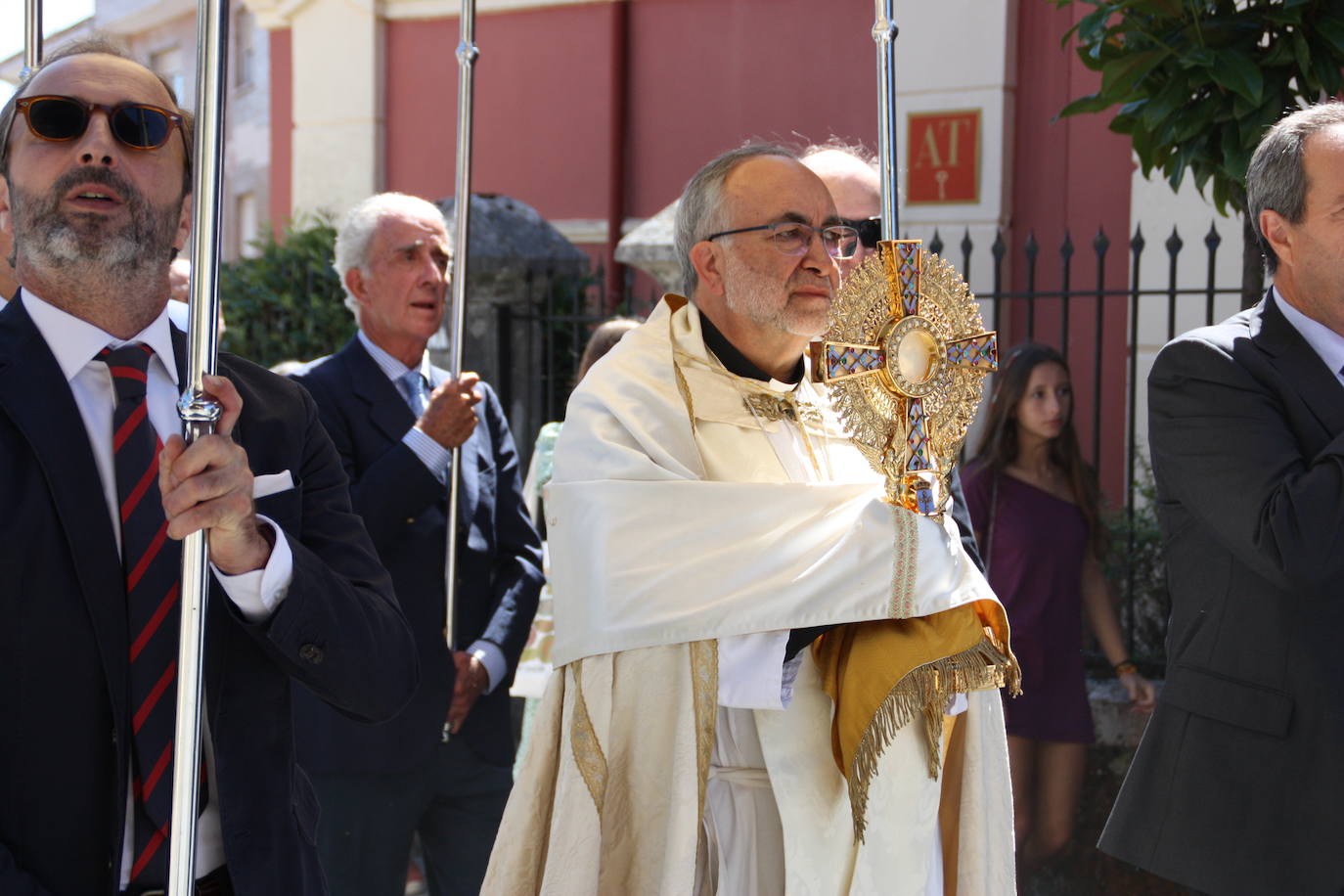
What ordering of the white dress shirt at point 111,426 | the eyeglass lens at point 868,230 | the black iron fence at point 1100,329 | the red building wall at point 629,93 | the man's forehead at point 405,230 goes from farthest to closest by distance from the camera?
the red building wall at point 629,93
the black iron fence at point 1100,329
the man's forehead at point 405,230
the eyeglass lens at point 868,230
the white dress shirt at point 111,426

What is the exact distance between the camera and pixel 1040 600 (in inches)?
195

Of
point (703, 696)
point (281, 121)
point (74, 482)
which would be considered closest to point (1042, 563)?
point (703, 696)

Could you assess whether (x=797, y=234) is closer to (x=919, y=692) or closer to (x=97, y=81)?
(x=919, y=692)

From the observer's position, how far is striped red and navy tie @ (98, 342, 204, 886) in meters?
2.06

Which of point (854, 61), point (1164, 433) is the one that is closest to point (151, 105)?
point (1164, 433)

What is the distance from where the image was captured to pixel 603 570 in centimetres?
287

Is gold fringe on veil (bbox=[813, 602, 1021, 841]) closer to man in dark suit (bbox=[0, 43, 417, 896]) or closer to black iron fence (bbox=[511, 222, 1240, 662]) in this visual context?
man in dark suit (bbox=[0, 43, 417, 896])

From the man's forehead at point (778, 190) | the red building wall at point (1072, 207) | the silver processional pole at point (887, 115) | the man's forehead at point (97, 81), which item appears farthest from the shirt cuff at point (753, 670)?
the red building wall at point (1072, 207)

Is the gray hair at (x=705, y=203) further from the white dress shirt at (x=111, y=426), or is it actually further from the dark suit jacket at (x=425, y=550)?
the white dress shirt at (x=111, y=426)

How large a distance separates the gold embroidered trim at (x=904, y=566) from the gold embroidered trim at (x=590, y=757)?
23.6 inches

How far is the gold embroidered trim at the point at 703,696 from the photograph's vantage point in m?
2.81

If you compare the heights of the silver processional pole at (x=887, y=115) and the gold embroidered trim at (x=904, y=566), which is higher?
the silver processional pole at (x=887, y=115)

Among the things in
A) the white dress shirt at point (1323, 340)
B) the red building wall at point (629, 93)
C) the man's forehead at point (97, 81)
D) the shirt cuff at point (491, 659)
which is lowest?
the shirt cuff at point (491, 659)

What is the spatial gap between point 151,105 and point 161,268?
0.24 meters
